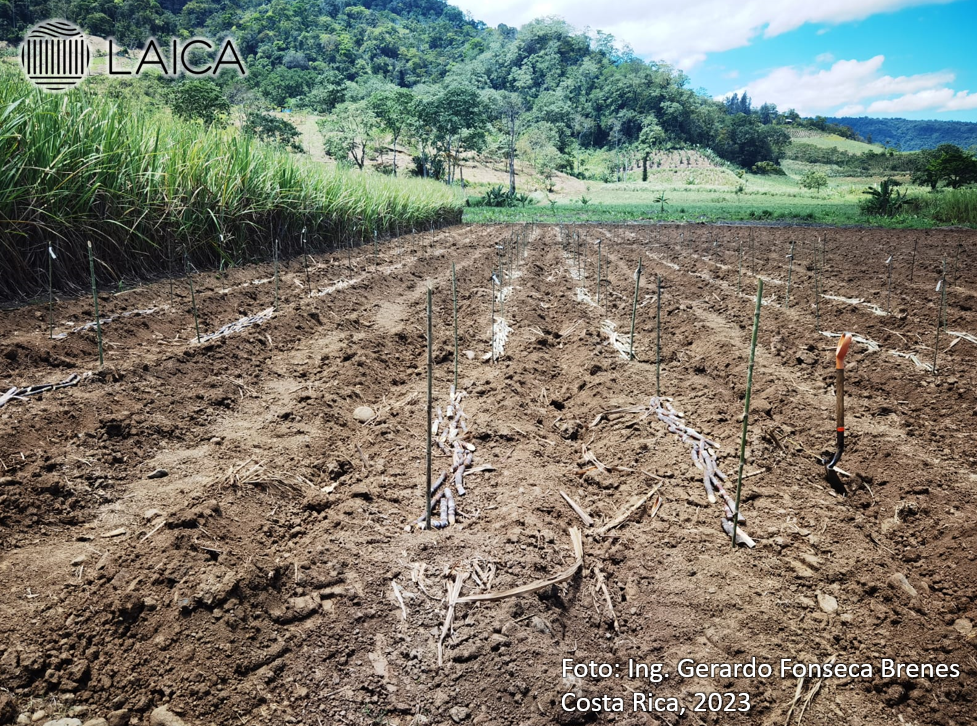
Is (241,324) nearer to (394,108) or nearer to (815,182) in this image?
(394,108)

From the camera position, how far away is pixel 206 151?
7641 millimetres

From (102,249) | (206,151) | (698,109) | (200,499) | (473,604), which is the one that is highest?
(698,109)

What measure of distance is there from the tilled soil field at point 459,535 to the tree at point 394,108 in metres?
40.8

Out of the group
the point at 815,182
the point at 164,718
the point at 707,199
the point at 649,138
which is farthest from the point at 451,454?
the point at 649,138

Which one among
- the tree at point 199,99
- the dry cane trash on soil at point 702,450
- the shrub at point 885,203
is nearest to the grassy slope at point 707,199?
the shrub at point 885,203

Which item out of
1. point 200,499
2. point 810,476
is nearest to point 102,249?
point 200,499

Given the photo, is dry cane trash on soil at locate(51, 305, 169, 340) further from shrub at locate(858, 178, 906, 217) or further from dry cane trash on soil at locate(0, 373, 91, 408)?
shrub at locate(858, 178, 906, 217)

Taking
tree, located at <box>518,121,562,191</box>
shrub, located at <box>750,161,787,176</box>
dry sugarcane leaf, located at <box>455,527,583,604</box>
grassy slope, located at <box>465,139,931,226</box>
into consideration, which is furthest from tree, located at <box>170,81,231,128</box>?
shrub, located at <box>750,161,787,176</box>

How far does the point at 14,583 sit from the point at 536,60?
115375mm

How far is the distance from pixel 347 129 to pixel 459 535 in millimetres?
42176

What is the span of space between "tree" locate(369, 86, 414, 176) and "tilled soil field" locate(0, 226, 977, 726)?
40.8m

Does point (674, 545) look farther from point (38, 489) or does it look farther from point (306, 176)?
point (306, 176)

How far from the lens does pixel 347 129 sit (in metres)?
39.2

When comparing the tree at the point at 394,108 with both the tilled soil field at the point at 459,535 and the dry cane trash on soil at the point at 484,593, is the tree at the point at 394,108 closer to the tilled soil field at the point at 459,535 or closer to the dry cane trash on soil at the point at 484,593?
the tilled soil field at the point at 459,535
